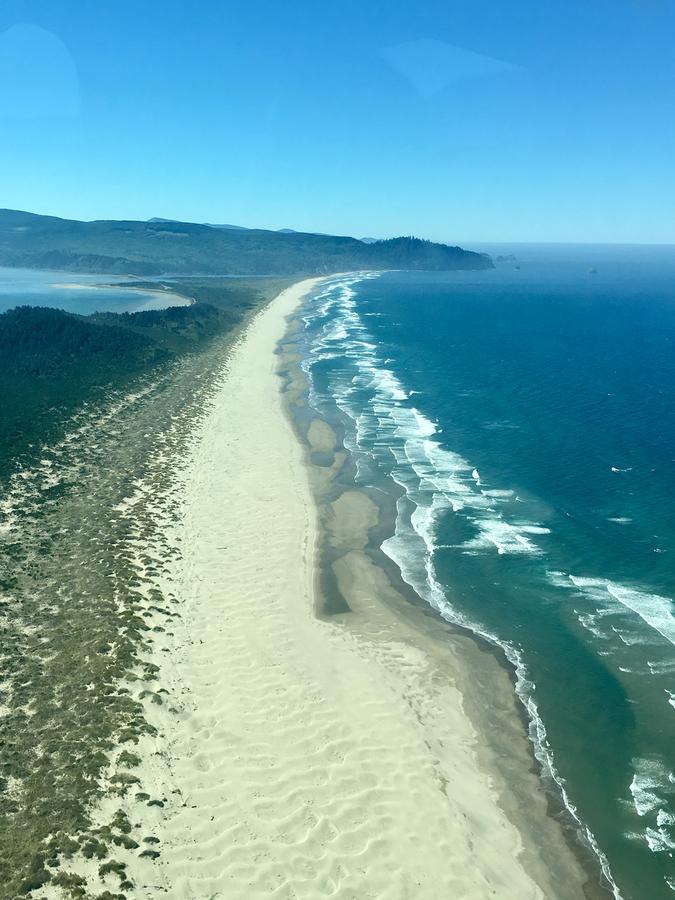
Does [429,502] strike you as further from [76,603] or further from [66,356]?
[66,356]

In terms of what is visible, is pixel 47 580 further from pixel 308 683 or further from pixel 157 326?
pixel 157 326

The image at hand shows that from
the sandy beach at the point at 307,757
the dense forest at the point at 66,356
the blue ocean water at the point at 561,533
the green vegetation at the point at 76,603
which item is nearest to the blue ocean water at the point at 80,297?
the dense forest at the point at 66,356

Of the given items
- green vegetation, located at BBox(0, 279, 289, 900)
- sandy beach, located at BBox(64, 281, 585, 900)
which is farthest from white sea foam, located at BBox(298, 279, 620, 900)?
green vegetation, located at BBox(0, 279, 289, 900)

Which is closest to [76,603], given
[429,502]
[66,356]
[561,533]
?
[429,502]

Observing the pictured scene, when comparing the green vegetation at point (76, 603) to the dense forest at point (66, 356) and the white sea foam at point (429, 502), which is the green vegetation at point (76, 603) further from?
the white sea foam at point (429, 502)

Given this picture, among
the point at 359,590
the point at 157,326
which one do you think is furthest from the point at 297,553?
the point at 157,326

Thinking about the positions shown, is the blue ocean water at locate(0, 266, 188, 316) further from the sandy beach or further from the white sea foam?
the sandy beach

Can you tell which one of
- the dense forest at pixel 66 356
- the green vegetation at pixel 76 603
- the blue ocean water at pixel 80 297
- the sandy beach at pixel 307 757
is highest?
the blue ocean water at pixel 80 297

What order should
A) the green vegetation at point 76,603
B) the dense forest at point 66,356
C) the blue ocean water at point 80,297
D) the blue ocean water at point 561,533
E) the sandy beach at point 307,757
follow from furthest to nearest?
the blue ocean water at point 80,297
the dense forest at point 66,356
the blue ocean water at point 561,533
the sandy beach at point 307,757
the green vegetation at point 76,603
